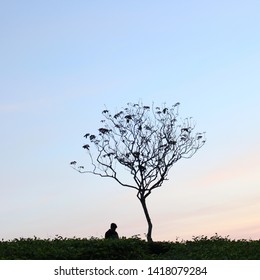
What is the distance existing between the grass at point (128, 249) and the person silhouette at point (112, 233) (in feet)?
2.68

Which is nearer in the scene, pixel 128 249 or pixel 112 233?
pixel 128 249

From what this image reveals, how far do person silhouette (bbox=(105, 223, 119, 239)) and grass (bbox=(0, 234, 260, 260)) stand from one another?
816 millimetres

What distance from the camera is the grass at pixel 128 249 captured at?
24.1 metres

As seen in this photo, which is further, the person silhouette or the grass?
the person silhouette

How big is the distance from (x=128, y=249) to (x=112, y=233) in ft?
10.0

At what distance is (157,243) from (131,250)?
80.0 inches

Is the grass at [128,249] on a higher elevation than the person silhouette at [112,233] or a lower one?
lower

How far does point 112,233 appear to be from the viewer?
28.1 m

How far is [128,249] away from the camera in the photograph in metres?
25.2

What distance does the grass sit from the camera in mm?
24125

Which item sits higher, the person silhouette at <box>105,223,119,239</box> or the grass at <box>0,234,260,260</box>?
the person silhouette at <box>105,223,119,239</box>

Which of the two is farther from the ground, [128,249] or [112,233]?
[112,233]
